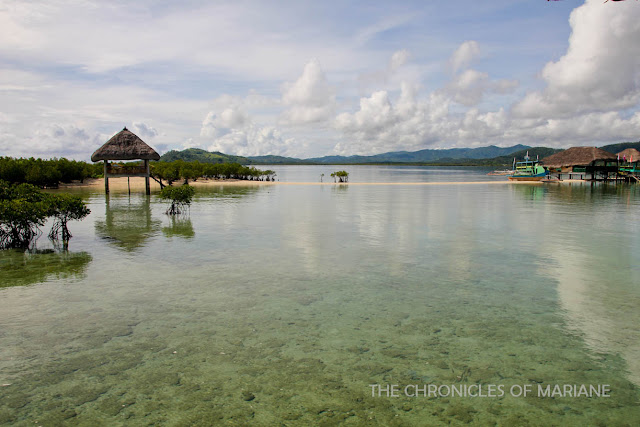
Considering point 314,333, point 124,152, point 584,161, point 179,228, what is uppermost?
point 584,161

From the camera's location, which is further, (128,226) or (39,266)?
(128,226)

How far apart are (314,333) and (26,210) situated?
1413cm

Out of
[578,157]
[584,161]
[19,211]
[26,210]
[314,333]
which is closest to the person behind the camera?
[314,333]

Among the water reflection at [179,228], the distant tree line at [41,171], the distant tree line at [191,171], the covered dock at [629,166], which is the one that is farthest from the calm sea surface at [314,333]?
the covered dock at [629,166]

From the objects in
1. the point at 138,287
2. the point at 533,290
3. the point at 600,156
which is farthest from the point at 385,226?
the point at 600,156

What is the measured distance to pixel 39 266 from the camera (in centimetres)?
1314

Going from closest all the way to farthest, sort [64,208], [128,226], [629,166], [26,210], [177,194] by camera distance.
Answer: [26,210] → [64,208] → [128,226] → [177,194] → [629,166]

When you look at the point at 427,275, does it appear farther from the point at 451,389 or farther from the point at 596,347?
the point at 451,389

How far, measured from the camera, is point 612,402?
5730 mm

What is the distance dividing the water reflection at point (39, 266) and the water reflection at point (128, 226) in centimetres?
206

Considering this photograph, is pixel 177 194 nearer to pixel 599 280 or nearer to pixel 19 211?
pixel 19 211

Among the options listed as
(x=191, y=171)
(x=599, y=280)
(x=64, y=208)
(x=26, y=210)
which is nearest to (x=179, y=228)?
(x=64, y=208)

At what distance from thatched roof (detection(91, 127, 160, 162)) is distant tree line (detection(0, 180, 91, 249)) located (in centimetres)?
2427

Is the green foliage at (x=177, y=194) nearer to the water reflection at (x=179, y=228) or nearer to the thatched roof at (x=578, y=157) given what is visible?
the water reflection at (x=179, y=228)
